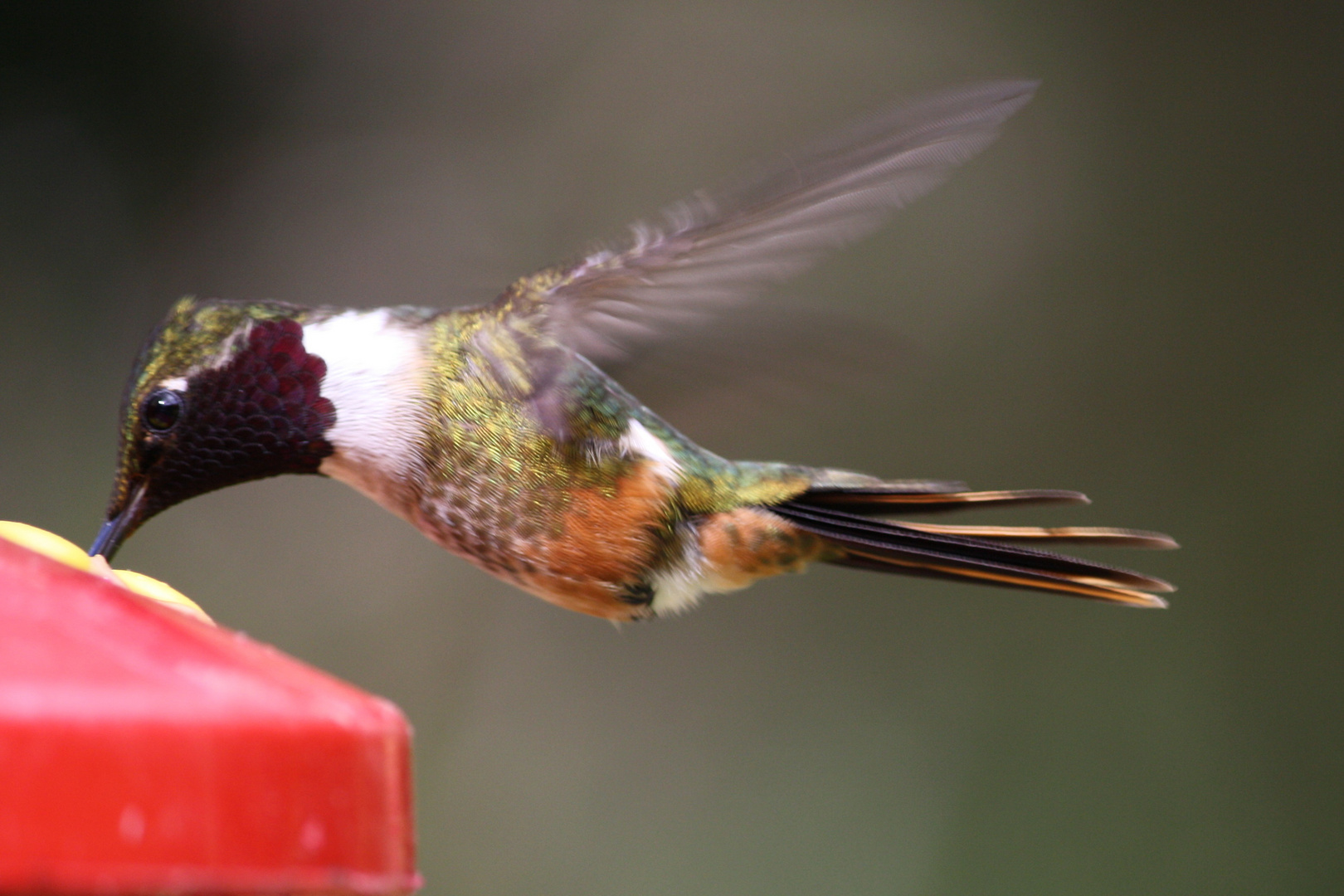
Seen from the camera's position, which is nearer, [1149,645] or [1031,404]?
[1149,645]

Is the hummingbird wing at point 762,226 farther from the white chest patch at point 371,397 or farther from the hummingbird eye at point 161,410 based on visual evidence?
the hummingbird eye at point 161,410

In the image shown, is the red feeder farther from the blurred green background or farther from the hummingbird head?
the blurred green background

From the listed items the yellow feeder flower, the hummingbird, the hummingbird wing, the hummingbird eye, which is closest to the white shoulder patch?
the hummingbird

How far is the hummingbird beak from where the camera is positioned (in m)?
1.62

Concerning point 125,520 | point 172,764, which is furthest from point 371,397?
point 172,764

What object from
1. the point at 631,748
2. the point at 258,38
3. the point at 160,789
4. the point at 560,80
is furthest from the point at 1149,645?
the point at 160,789

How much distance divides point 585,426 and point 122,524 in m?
0.62

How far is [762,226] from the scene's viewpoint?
61.8 inches

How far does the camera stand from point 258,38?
14.7 ft

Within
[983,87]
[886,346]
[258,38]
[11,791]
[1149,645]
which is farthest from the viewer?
[258,38]

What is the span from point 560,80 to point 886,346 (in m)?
3.36

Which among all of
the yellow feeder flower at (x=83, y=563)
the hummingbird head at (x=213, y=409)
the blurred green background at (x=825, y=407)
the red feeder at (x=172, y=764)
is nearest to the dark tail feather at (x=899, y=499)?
the hummingbird head at (x=213, y=409)

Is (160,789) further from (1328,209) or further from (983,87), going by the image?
(1328,209)

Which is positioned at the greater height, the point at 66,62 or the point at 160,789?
the point at 66,62
